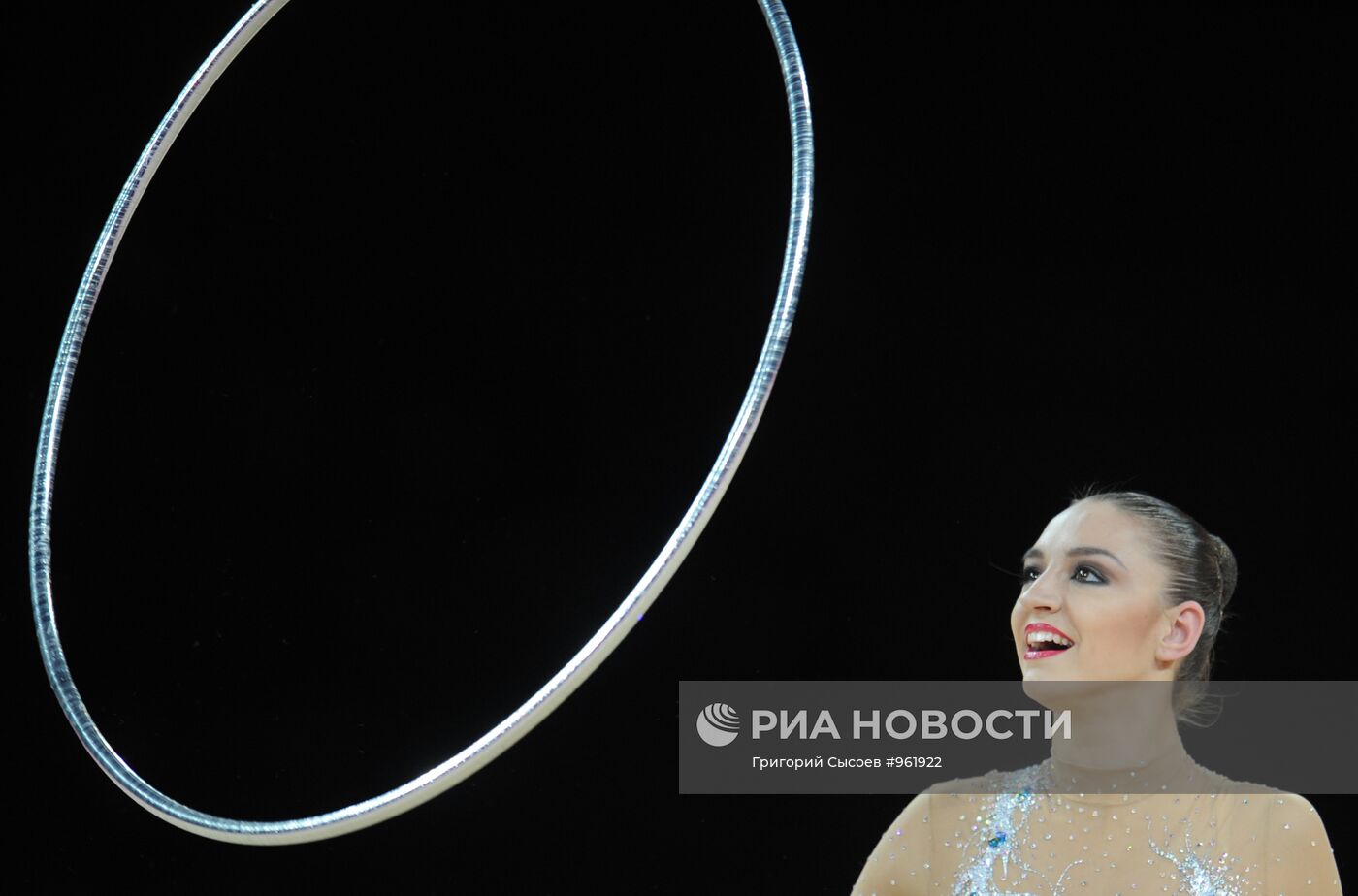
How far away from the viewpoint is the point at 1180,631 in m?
2.24

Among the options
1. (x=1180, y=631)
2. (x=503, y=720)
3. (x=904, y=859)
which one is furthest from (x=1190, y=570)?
(x=503, y=720)

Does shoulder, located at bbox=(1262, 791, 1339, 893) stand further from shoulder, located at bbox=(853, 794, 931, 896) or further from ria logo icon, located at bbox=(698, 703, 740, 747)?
ria logo icon, located at bbox=(698, 703, 740, 747)

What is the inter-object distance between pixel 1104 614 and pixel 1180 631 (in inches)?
4.8

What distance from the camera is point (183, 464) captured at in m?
2.98

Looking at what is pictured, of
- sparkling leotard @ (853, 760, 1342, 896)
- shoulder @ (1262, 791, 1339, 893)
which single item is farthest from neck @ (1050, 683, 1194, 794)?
shoulder @ (1262, 791, 1339, 893)

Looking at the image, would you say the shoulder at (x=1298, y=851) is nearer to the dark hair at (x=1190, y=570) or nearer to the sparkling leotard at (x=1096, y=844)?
the sparkling leotard at (x=1096, y=844)

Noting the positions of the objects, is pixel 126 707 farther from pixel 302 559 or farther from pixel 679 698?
pixel 679 698

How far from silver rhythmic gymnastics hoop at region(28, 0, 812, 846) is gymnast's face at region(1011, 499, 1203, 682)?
0.51m

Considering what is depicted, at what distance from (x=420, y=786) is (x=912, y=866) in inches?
28.3

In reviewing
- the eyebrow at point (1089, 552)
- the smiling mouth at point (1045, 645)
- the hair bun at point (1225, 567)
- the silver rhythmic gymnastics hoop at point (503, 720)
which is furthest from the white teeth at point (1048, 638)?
the silver rhythmic gymnastics hoop at point (503, 720)

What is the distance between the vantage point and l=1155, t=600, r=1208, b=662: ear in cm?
222

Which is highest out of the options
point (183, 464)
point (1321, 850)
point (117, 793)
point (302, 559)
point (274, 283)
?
point (274, 283)

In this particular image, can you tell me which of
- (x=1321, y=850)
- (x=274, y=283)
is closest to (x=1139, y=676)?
(x=1321, y=850)

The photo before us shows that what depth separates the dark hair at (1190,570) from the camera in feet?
7.41
